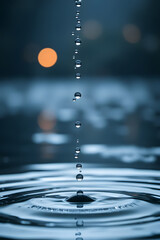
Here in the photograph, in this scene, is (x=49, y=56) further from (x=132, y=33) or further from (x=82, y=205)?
(x=82, y=205)

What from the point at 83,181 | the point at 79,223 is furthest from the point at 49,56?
the point at 79,223

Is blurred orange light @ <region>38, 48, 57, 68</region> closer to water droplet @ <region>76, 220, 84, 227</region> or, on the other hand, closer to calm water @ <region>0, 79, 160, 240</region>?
calm water @ <region>0, 79, 160, 240</region>

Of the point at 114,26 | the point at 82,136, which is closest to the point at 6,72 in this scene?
the point at 114,26

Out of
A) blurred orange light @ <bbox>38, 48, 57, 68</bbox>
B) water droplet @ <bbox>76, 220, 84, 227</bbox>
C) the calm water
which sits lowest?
water droplet @ <bbox>76, 220, 84, 227</bbox>

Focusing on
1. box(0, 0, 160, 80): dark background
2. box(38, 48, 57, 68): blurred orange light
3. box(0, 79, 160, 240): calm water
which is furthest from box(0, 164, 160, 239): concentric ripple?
box(0, 0, 160, 80): dark background

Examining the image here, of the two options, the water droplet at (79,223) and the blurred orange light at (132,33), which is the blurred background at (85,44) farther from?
the water droplet at (79,223)

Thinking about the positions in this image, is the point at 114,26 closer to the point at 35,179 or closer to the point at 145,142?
the point at 145,142

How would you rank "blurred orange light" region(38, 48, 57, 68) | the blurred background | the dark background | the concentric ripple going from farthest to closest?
the dark background, "blurred orange light" region(38, 48, 57, 68), the blurred background, the concentric ripple
